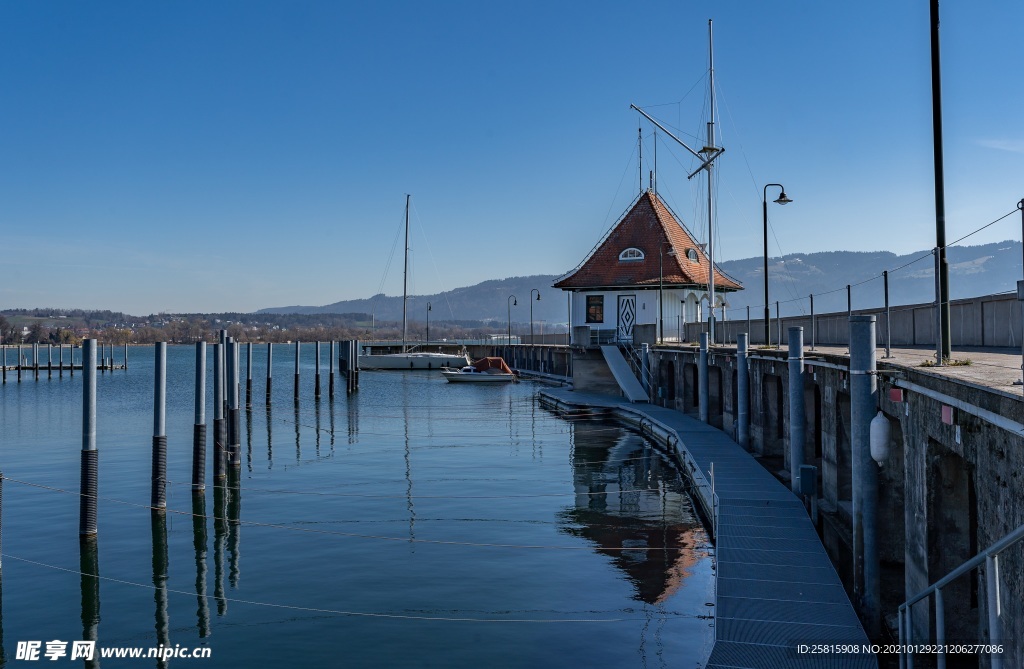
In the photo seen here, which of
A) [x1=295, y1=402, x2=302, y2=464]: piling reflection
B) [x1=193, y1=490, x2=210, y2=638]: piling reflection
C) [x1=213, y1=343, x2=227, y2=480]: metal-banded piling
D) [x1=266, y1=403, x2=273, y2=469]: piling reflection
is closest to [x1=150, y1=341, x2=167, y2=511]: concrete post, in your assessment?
[x1=193, y1=490, x2=210, y2=638]: piling reflection

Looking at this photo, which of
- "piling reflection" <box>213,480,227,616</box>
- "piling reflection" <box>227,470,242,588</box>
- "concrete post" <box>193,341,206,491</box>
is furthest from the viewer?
"concrete post" <box>193,341,206,491</box>

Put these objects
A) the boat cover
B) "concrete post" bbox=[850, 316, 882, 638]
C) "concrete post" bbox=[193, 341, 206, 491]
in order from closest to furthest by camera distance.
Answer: "concrete post" bbox=[850, 316, 882, 638] < "concrete post" bbox=[193, 341, 206, 491] < the boat cover

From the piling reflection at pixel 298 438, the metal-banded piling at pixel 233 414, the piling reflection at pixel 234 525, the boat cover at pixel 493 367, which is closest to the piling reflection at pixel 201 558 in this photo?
the piling reflection at pixel 234 525

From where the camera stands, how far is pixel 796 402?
19.2 meters

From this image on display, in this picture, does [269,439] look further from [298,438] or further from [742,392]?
[742,392]

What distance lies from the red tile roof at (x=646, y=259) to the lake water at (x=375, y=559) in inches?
1036

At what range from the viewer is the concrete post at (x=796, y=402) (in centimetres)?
1878

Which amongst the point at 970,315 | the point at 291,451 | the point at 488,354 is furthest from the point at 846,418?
the point at 488,354

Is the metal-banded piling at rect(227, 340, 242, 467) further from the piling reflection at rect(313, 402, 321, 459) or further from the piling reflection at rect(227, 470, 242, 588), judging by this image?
the piling reflection at rect(313, 402, 321, 459)

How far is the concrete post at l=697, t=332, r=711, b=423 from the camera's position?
35.2 metres

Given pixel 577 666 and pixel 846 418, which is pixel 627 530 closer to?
pixel 846 418

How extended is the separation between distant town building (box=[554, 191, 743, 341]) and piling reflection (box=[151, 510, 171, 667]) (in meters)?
42.7

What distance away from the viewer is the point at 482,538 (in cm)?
2088

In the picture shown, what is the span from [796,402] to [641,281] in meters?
43.1
